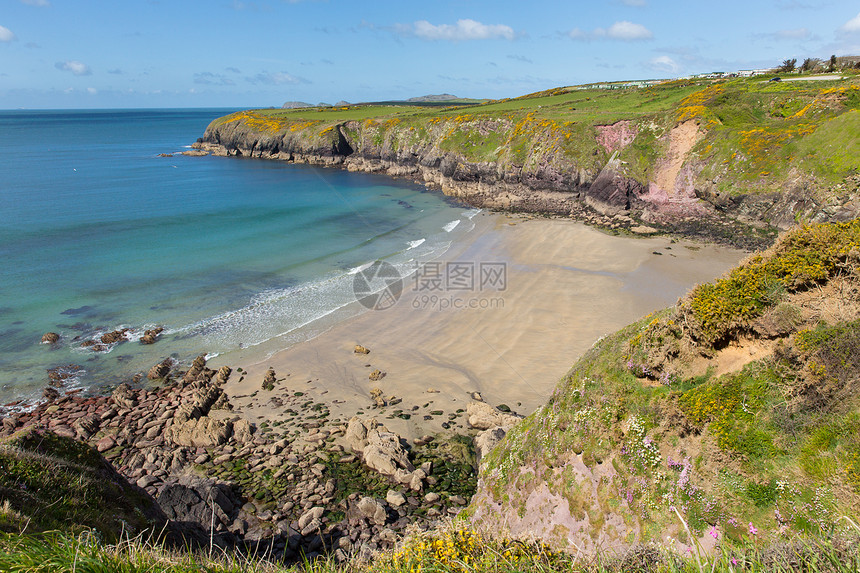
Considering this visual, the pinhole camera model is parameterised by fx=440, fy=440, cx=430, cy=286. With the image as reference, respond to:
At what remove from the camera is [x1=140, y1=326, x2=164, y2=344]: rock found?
2231 cm

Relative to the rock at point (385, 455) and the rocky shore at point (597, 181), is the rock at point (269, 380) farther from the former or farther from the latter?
the rocky shore at point (597, 181)

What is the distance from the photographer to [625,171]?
149ft

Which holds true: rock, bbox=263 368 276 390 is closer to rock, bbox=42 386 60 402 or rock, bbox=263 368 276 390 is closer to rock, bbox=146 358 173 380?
rock, bbox=146 358 173 380

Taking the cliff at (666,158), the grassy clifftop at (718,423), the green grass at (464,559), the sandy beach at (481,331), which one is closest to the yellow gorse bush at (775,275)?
the grassy clifftop at (718,423)

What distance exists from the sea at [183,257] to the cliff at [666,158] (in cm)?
834

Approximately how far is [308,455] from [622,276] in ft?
77.7

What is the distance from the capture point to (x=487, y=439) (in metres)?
14.1

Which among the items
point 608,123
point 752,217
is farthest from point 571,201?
point 752,217

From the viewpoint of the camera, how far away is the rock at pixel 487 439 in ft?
45.1

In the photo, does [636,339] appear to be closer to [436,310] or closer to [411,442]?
[411,442]

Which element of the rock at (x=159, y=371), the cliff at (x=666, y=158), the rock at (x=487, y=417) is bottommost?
the rock at (x=159, y=371)
